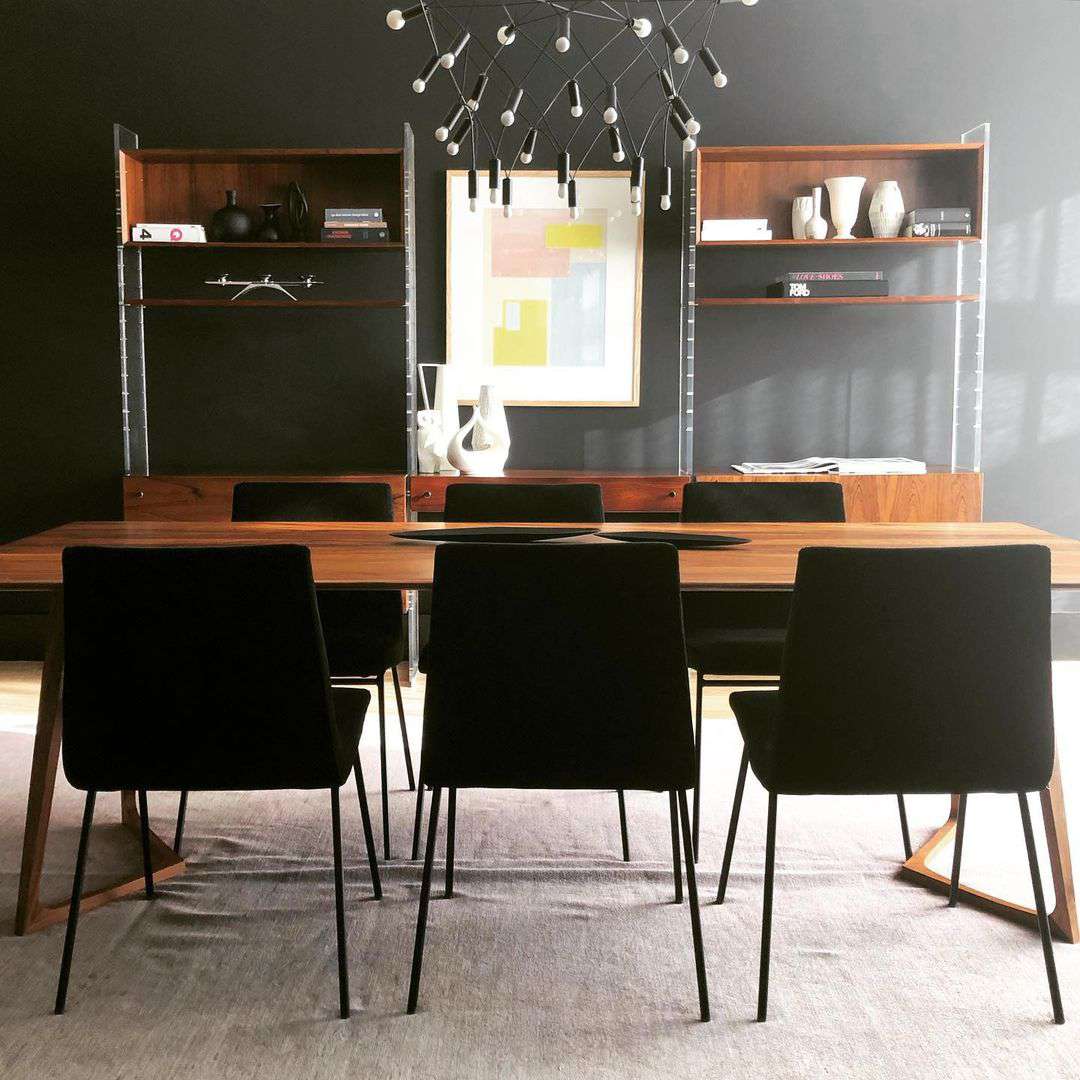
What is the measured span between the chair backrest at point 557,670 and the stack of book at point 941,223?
9.56ft

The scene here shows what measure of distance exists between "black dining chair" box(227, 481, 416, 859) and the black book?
1.87 metres

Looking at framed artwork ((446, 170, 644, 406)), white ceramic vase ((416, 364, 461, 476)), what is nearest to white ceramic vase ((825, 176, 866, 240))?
framed artwork ((446, 170, 644, 406))

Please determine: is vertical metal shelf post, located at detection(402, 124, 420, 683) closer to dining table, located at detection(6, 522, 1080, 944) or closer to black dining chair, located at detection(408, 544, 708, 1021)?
dining table, located at detection(6, 522, 1080, 944)

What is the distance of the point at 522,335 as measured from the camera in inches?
185

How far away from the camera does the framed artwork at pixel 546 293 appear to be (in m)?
4.62

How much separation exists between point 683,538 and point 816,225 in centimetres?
212

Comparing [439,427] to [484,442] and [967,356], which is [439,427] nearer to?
[484,442]

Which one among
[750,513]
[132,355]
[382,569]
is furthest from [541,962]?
[132,355]

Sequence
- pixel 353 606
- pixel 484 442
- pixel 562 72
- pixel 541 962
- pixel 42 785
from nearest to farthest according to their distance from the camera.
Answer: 1. pixel 541 962
2. pixel 42 785
3. pixel 353 606
4. pixel 484 442
5. pixel 562 72

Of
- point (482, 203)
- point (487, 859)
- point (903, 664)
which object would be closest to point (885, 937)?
point (903, 664)

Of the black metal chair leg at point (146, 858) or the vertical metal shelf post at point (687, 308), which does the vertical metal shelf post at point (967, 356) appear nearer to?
the vertical metal shelf post at point (687, 308)

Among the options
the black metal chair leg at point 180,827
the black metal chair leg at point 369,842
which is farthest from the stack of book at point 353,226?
the black metal chair leg at point 369,842

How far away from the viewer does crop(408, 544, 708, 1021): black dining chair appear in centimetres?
188

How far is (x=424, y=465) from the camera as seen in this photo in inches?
174
